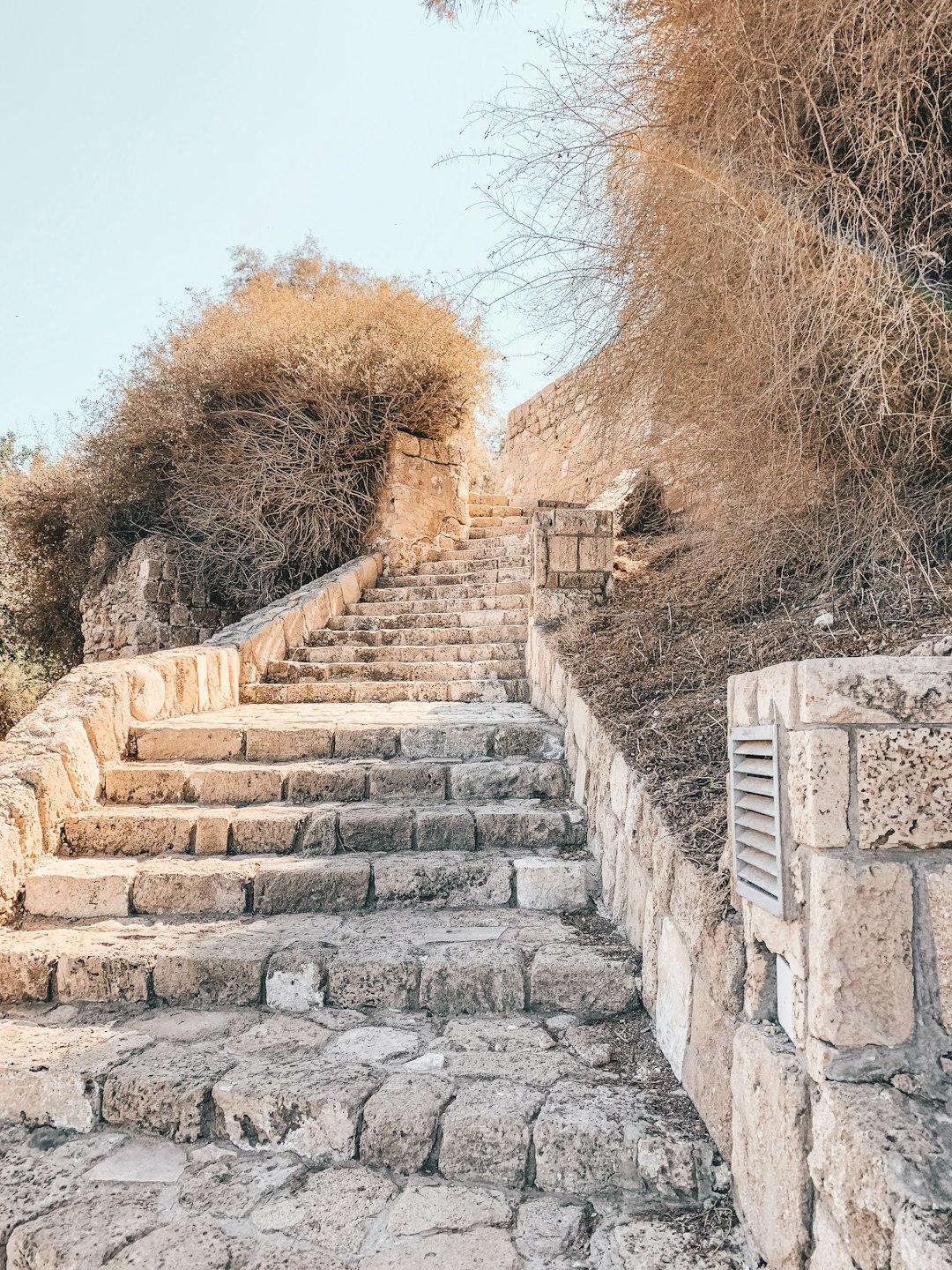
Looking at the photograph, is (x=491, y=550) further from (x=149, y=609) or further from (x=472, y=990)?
(x=472, y=990)

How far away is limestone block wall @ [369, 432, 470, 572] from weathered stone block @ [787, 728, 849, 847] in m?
8.09

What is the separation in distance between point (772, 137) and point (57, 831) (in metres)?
4.29

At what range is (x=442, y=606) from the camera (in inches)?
311

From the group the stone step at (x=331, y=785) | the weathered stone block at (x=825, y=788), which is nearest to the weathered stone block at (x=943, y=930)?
the weathered stone block at (x=825, y=788)

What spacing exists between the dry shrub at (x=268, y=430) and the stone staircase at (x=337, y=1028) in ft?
16.3

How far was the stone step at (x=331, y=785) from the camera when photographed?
422 cm

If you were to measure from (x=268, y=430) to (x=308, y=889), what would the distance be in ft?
23.2

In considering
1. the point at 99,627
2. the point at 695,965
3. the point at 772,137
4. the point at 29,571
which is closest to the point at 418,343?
the point at 99,627

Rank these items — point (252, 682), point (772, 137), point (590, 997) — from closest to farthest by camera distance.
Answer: point (590, 997)
point (772, 137)
point (252, 682)

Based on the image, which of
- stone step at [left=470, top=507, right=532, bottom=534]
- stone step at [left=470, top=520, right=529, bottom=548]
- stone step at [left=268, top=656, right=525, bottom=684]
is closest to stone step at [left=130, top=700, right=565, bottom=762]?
stone step at [left=268, top=656, right=525, bottom=684]

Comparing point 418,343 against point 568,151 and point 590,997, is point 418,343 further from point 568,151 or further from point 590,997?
point 590,997

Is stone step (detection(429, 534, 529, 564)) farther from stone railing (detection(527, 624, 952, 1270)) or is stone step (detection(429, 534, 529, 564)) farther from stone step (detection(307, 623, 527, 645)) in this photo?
stone railing (detection(527, 624, 952, 1270))

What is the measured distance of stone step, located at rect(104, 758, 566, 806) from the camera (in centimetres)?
422

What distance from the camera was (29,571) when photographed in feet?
35.7
